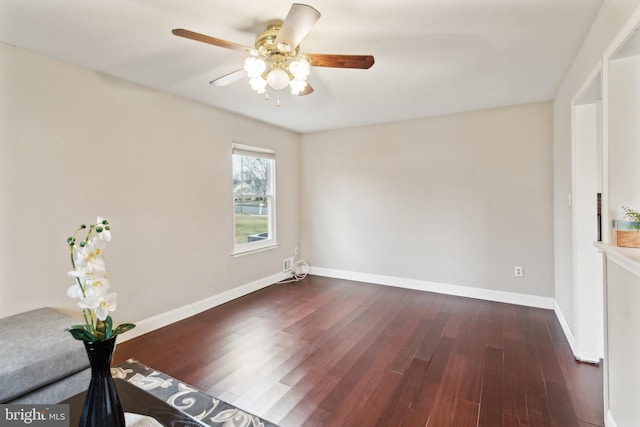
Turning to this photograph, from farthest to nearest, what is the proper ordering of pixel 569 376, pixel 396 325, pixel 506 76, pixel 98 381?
pixel 396 325
pixel 506 76
pixel 569 376
pixel 98 381

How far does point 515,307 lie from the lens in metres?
3.47

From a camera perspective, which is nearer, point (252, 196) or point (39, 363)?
point (39, 363)

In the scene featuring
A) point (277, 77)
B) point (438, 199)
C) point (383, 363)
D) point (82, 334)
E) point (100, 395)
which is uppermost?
point (277, 77)

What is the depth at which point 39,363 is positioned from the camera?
1612mm

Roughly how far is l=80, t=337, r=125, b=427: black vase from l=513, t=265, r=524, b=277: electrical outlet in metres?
3.95

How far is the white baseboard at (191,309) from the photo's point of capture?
2.84 meters

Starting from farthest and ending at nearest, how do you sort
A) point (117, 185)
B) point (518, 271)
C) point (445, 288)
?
point (445, 288) → point (518, 271) → point (117, 185)

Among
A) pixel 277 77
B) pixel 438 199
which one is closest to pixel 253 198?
pixel 438 199

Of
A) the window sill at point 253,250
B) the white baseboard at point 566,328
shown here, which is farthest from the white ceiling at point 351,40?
the white baseboard at point 566,328

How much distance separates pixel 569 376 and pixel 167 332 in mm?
3334

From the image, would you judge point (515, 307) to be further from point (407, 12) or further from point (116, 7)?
point (116, 7)

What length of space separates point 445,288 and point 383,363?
6.67 ft

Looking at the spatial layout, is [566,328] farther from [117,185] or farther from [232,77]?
[117,185]

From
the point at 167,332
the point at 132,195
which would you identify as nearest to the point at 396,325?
the point at 167,332
